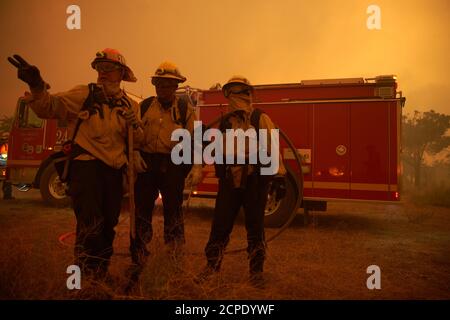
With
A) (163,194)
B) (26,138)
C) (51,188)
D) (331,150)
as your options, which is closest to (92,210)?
(163,194)

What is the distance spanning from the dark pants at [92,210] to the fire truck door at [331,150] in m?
3.89

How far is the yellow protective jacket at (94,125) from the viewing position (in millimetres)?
2506

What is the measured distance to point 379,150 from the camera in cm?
535

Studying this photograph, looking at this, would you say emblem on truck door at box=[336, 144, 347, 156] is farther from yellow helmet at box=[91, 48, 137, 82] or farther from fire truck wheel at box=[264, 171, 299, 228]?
yellow helmet at box=[91, 48, 137, 82]

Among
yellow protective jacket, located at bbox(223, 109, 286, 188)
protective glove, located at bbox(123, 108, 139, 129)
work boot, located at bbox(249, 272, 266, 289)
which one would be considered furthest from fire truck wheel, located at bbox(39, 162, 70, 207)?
work boot, located at bbox(249, 272, 266, 289)

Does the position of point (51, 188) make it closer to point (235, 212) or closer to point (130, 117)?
point (130, 117)

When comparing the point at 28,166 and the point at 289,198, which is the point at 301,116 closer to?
the point at 289,198

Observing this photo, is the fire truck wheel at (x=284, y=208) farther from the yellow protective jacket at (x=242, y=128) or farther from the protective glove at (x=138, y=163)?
the protective glove at (x=138, y=163)

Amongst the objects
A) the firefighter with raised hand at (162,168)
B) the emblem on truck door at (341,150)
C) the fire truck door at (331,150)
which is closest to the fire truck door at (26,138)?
the firefighter with raised hand at (162,168)

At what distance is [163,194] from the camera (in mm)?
3170

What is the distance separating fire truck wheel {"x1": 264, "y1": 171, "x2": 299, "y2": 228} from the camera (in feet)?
18.0

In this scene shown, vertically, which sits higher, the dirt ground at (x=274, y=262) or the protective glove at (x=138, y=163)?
the protective glove at (x=138, y=163)

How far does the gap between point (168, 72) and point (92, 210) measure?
4.92 ft
